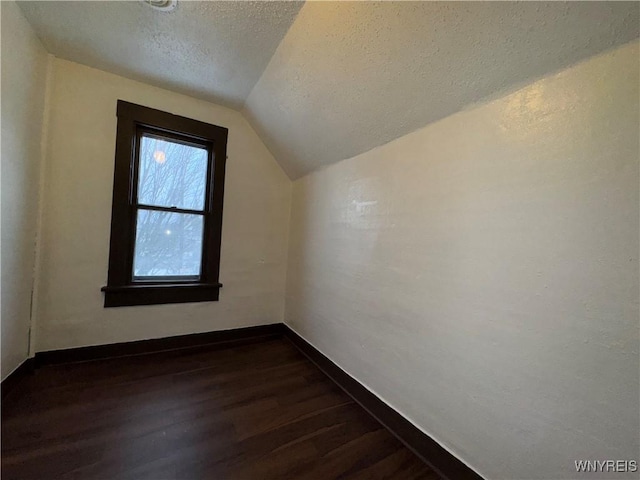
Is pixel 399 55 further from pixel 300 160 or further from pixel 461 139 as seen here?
pixel 300 160

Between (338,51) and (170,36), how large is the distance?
1.08m

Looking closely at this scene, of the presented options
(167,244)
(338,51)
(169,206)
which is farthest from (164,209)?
(338,51)

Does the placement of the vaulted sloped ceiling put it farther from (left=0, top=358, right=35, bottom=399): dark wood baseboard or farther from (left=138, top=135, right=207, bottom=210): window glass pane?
(left=0, top=358, right=35, bottom=399): dark wood baseboard

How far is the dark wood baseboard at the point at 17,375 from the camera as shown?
144 centimetres

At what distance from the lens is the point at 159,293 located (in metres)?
2.14

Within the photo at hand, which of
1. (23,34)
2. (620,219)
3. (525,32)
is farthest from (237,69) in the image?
(620,219)

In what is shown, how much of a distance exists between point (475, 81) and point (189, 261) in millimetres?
2463

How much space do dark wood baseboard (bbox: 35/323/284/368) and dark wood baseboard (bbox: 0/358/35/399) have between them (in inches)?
3.5

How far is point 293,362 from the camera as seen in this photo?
2105mm

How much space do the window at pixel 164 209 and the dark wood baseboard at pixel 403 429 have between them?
1.36 metres

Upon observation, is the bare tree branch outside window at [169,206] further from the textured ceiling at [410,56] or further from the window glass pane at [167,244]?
the textured ceiling at [410,56]

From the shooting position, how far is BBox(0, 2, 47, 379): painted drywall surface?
1.33m

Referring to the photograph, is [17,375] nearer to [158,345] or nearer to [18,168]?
[158,345]

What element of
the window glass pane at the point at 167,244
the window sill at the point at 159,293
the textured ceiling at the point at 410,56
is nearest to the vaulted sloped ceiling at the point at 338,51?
the textured ceiling at the point at 410,56
